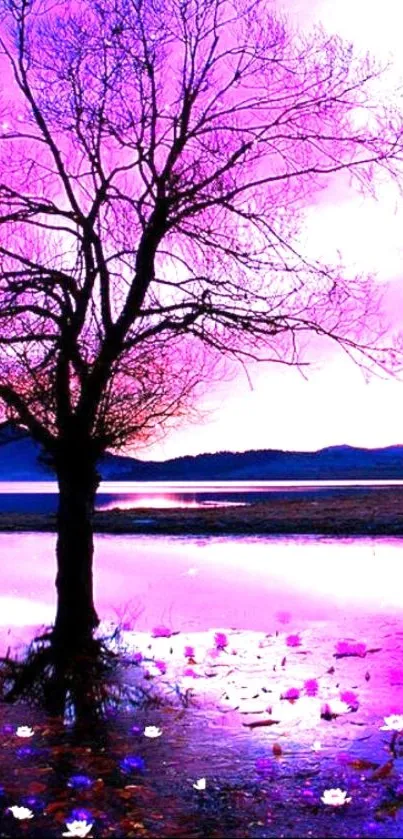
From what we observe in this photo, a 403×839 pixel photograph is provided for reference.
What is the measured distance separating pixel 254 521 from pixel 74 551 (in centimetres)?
2901

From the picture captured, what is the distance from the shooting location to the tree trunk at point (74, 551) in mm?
14172

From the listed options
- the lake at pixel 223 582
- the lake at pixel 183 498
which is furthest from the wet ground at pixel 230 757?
the lake at pixel 183 498

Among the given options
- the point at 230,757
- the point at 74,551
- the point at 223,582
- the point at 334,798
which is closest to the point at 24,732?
the point at 230,757

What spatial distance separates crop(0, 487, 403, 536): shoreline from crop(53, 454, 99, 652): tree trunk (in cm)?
2348

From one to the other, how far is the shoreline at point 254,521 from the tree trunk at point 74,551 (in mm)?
23477

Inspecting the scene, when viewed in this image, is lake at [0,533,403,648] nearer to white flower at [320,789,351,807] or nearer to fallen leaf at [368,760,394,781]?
fallen leaf at [368,760,394,781]

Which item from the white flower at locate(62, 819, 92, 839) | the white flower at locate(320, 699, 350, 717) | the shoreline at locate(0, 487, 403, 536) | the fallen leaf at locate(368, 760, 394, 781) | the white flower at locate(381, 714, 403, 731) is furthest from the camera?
the shoreline at locate(0, 487, 403, 536)

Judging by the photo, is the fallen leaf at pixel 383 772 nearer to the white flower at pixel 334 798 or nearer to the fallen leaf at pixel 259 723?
the white flower at pixel 334 798

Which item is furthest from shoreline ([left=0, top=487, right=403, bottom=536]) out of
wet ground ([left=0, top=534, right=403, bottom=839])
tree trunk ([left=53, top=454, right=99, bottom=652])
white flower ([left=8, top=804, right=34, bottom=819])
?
white flower ([left=8, top=804, right=34, bottom=819])

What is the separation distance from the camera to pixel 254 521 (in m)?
42.8

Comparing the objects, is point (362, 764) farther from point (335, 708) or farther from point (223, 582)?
point (223, 582)

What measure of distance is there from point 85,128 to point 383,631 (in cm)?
841

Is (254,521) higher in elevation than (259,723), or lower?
higher

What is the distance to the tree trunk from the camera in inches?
558
